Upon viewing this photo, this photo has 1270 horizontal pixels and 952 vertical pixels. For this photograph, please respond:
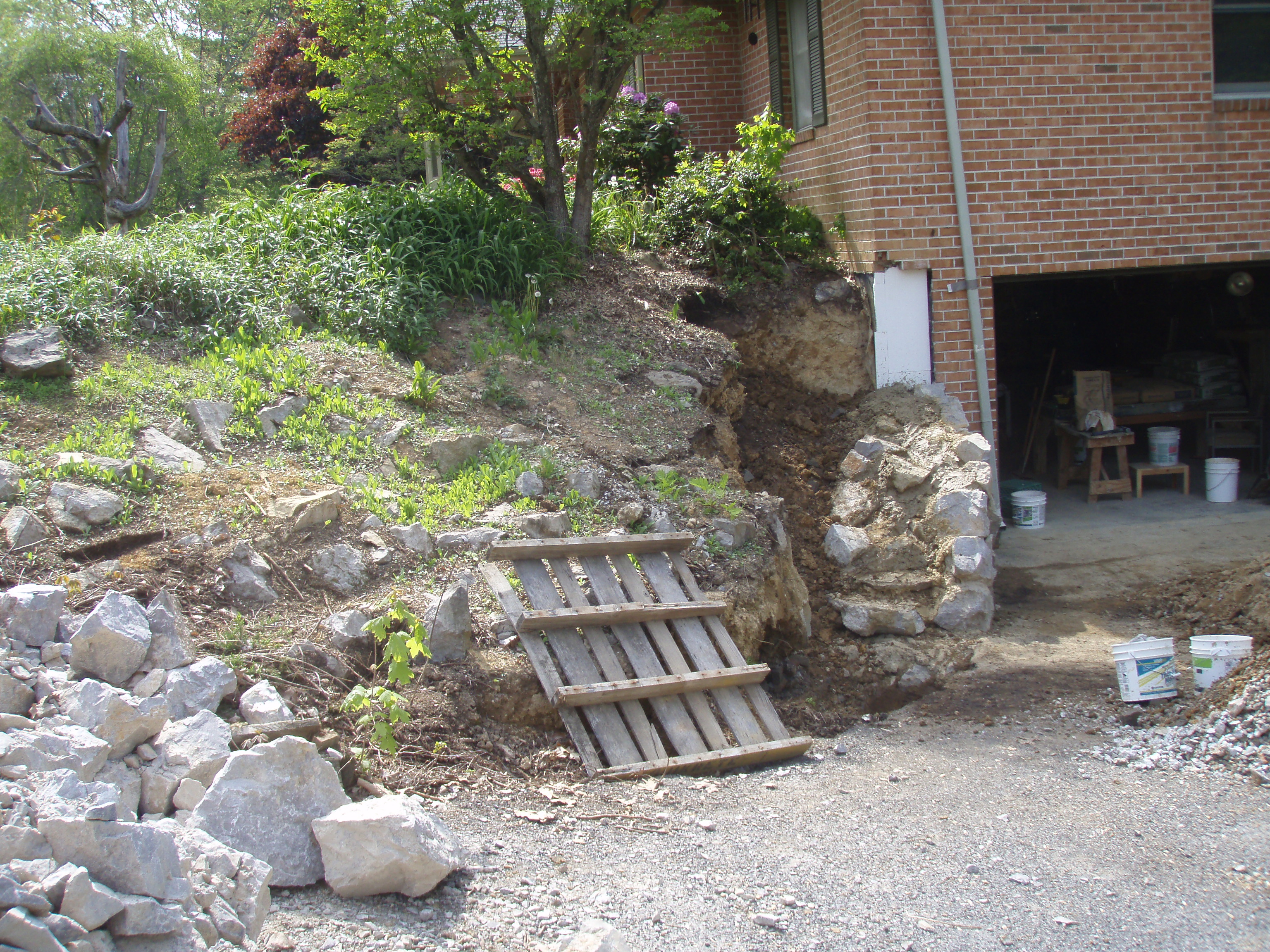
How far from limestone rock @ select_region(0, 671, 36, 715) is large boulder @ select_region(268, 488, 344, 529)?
166cm

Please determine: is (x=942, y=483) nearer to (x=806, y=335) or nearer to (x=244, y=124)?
(x=806, y=335)

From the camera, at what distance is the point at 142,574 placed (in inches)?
171

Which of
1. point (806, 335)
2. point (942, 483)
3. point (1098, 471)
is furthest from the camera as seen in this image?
point (1098, 471)

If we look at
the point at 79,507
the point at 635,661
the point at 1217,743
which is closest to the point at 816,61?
the point at 635,661

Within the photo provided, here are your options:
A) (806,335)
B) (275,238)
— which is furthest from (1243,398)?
(275,238)

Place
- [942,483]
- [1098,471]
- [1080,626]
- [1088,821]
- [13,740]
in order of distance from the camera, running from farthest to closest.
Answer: [1098,471]
[942,483]
[1080,626]
[1088,821]
[13,740]

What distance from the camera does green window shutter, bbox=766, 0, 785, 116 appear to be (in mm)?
9727

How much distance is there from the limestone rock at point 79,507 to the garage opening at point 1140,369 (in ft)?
23.2

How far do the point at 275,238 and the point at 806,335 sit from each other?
4.44 metres

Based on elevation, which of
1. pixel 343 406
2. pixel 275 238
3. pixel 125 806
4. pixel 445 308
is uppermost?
pixel 275 238

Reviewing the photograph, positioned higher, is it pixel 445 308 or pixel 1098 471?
pixel 445 308

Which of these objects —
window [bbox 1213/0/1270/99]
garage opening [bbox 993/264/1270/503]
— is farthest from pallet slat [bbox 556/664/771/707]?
window [bbox 1213/0/1270/99]

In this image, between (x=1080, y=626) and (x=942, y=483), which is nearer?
(x=1080, y=626)

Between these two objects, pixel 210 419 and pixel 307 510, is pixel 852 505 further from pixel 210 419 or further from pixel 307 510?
pixel 210 419
